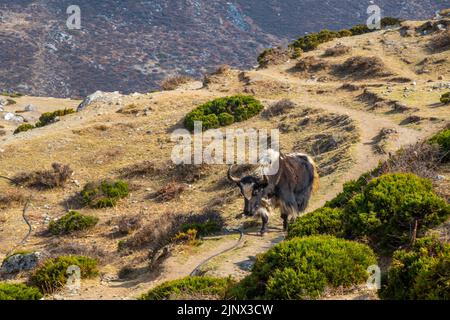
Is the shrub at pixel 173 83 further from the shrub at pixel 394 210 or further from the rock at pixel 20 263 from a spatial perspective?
the shrub at pixel 394 210

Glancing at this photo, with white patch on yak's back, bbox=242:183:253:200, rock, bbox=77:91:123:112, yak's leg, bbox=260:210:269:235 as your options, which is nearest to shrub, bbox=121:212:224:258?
yak's leg, bbox=260:210:269:235

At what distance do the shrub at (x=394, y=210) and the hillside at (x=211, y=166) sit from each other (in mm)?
2405

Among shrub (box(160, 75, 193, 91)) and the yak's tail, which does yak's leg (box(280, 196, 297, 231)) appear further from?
shrub (box(160, 75, 193, 91))

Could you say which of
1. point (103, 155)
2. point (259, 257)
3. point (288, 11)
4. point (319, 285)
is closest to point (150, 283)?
point (259, 257)

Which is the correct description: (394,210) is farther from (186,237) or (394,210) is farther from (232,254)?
(186,237)

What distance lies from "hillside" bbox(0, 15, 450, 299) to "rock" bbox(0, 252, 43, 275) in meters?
0.88

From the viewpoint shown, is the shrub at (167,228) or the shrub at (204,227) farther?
the shrub at (167,228)

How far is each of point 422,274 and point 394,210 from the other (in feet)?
11.9

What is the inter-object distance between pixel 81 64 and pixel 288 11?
133ft

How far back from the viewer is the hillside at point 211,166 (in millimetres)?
15578

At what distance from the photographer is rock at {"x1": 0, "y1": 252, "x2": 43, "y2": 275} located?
15.9m

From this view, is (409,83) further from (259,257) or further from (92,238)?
(259,257)

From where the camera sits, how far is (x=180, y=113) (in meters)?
31.2

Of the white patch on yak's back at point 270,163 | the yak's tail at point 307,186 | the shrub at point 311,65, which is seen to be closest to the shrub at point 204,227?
the yak's tail at point 307,186
